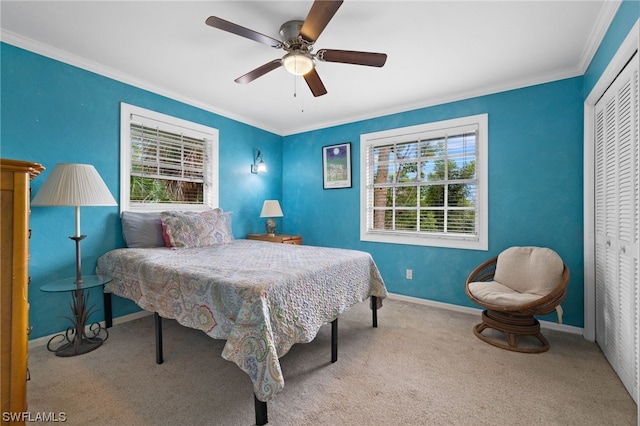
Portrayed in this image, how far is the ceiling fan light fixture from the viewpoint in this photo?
2.08m

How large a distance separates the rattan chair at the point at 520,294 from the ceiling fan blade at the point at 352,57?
2.13 m

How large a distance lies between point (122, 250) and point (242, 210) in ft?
5.85

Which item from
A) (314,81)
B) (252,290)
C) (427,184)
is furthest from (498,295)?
(314,81)

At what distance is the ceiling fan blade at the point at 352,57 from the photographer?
1984mm

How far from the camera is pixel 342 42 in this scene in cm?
233

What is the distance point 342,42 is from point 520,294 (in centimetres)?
266

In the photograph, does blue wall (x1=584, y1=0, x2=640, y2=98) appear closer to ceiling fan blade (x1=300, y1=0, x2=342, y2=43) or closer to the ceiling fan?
the ceiling fan

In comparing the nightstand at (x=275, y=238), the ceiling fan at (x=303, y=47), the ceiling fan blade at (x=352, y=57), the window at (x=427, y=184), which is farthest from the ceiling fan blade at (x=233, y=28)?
the nightstand at (x=275, y=238)

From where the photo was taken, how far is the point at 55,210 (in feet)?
8.13

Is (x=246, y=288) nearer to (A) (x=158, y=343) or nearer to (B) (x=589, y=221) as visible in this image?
(A) (x=158, y=343)

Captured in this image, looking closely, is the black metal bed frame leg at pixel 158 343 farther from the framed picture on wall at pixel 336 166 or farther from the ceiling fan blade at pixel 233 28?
the framed picture on wall at pixel 336 166

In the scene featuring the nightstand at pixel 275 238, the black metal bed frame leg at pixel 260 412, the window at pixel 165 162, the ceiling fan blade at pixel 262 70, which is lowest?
the black metal bed frame leg at pixel 260 412

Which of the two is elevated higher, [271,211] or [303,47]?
[303,47]

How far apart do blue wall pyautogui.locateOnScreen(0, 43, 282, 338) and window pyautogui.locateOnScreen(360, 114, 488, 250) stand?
2834 mm
